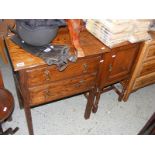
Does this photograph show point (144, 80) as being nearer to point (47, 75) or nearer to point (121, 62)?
point (121, 62)

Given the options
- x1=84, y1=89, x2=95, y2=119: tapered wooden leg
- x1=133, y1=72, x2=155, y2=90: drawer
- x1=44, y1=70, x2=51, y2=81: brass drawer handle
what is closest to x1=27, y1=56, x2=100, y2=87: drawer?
x1=44, y1=70, x2=51, y2=81: brass drawer handle

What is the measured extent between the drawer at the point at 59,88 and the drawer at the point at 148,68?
0.63 meters

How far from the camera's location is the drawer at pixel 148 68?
2051 millimetres

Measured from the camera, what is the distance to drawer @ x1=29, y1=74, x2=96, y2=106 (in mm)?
1529

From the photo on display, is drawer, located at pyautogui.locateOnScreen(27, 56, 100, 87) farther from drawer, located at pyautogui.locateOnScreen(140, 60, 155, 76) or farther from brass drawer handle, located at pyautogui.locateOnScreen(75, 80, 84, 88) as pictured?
drawer, located at pyautogui.locateOnScreen(140, 60, 155, 76)

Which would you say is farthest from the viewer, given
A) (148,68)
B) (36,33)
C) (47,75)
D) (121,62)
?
(148,68)

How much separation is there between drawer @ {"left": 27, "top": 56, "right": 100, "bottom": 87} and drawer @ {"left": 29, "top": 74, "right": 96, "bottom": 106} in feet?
0.15

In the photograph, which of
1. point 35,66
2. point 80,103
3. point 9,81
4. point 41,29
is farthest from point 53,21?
point 9,81

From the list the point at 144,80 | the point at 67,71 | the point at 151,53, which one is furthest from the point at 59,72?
the point at 144,80

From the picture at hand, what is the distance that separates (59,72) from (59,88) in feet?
0.52

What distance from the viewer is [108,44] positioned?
1.58 metres

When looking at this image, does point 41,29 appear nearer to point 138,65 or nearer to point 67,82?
point 67,82

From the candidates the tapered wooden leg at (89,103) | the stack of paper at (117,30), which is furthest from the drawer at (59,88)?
the stack of paper at (117,30)

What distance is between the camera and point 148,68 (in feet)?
6.95
